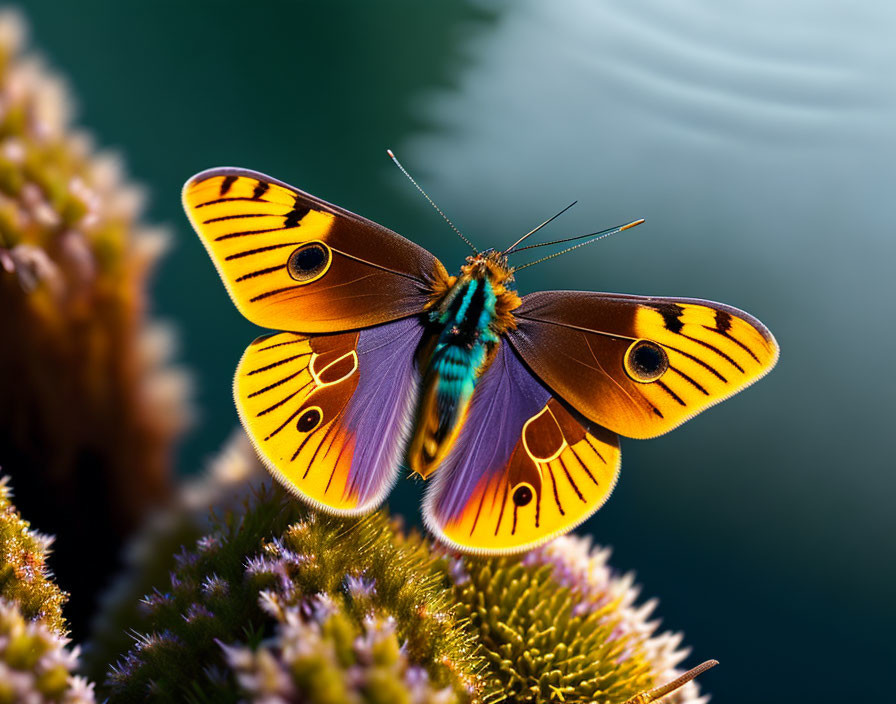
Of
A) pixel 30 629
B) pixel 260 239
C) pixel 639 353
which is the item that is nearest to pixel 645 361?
pixel 639 353

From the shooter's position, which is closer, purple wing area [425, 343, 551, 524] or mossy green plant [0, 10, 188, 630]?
purple wing area [425, 343, 551, 524]

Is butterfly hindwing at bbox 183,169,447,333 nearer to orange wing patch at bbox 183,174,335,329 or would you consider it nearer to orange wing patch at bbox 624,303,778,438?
orange wing patch at bbox 183,174,335,329

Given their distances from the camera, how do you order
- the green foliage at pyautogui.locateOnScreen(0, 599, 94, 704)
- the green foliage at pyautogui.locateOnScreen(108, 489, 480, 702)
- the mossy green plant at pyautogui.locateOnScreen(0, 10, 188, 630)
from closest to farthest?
the green foliage at pyautogui.locateOnScreen(0, 599, 94, 704)
the green foliage at pyautogui.locateOnScreen(108, 489, 480, 702)
the mossy green plant at pyautogui.locateOnScreen(0, 10, 188, 630)

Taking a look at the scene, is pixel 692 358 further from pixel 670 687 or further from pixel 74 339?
pixel 74 339

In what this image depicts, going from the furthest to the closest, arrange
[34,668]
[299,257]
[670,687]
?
[299,257], [670,687], [34,668]

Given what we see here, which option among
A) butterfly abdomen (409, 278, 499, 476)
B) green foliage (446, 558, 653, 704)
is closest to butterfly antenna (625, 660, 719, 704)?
green foliage (446, 558, 653, 704)

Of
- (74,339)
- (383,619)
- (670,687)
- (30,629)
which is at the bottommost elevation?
(670,687)

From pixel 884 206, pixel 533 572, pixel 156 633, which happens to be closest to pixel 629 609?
pixel 533 572
